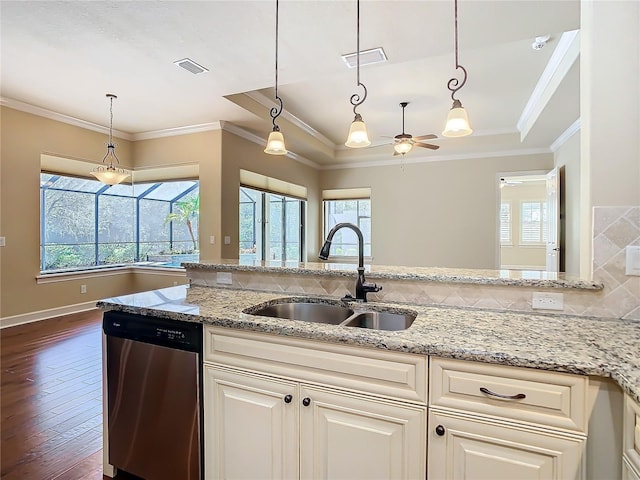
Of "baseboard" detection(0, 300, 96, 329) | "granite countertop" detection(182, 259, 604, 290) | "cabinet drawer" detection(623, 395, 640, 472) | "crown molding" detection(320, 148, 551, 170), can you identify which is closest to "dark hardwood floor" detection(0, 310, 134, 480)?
"baseboard" detection(0, 300, 96, 329)

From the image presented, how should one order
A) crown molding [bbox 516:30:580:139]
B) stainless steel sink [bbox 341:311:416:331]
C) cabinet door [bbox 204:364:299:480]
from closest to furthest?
cabinet door [bbox 204:364:299:480], stainless steel sink [bbox 341:311:416:331], crown molding [bbox 516:30:580:139]

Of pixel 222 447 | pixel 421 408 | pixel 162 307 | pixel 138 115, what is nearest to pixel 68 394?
pixel 162 307

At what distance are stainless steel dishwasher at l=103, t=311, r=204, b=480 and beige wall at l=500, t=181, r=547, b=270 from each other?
9649 millimetres

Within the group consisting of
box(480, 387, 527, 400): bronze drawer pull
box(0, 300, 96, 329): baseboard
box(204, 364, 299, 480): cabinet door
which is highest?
box(480, 387, 527, 400): bronze drawer pull

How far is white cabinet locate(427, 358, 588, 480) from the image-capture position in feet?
3.32

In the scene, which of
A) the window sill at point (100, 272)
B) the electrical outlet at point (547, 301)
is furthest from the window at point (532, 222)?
the electrical outlet at point (547, 301)

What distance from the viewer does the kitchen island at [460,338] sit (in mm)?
1018

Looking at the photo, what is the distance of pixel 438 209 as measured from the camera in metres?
6.76

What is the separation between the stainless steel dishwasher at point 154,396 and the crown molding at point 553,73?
3.73 m

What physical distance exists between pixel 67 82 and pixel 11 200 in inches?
66.3

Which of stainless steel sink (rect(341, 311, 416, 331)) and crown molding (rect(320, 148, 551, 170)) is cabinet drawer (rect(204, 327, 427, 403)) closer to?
stainless steel sink (rect(341, 311, 416, 331))

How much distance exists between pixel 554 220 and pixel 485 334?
4935 mm

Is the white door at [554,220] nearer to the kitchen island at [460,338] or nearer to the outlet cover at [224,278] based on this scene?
the kitchen island at [460,338]

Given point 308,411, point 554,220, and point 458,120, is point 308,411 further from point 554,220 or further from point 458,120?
point 554,220
